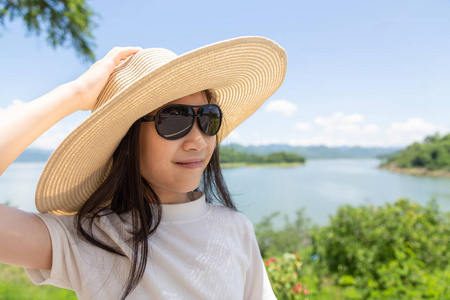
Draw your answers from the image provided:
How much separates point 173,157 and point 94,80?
0.35 metres

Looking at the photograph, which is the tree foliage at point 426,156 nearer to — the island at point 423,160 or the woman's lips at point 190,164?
the island at point 423,160

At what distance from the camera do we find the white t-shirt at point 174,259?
1.02 m

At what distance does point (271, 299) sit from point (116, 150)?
30.9 inches

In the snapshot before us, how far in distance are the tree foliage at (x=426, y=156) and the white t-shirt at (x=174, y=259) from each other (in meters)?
14.8

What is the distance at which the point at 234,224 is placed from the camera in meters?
1.36

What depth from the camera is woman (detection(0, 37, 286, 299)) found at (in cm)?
98

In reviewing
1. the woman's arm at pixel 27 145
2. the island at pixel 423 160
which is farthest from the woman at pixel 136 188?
the island at pixel 423 160

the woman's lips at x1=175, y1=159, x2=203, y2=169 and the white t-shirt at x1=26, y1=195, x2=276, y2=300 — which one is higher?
the woman's lips at x1=175, y1=159, x2=203, y2=169

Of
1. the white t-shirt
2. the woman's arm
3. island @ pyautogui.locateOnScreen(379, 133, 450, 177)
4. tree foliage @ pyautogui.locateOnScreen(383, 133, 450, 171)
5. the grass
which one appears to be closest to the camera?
the woman's arm

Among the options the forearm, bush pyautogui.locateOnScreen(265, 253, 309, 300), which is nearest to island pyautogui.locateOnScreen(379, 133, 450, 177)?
bush pyautogui.locateOnScreen(265, 253, 309, 300)

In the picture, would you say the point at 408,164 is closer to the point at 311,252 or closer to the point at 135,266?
the point at 311,252

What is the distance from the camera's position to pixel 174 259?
44.9 inches

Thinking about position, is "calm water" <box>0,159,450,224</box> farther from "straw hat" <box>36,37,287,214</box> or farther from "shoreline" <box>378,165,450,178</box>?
"straw hat" <box>36,37,287,214</box>

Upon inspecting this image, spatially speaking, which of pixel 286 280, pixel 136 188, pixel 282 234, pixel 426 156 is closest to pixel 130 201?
pixel 136 188
